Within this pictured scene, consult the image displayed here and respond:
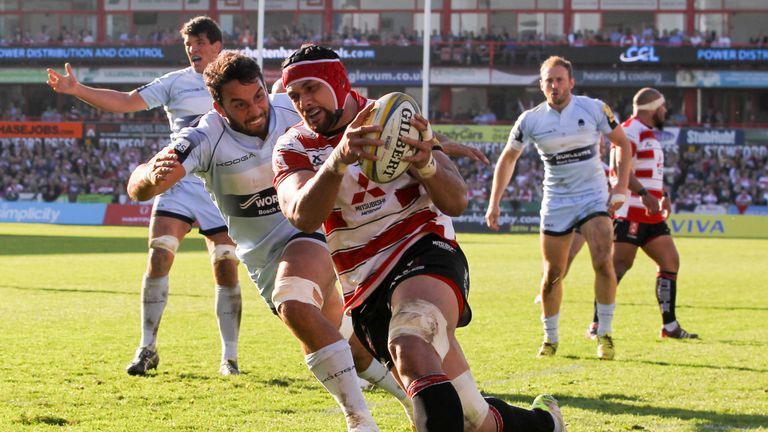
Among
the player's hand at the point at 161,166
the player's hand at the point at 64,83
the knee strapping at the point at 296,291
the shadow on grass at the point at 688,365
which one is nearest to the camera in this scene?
the knee strapping at the point at 296,291

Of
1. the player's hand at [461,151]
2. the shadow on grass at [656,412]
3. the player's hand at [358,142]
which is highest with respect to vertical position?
the player's hand at [358,142]

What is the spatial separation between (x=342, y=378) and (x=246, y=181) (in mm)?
1588

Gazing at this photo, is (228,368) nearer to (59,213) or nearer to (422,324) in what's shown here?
(422,324)

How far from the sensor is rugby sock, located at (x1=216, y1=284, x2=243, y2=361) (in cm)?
827

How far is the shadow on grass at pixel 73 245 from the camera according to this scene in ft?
80.3

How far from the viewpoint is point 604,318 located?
9430 millimetres

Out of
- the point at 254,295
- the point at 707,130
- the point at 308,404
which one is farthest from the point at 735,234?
the point at 308,404

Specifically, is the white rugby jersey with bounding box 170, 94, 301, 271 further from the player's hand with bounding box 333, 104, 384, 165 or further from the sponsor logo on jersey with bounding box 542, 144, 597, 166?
the sponsor logo on jersey with bounding box 542, 144, 597, 166

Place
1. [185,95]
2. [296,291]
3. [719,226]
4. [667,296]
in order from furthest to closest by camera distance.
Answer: [719,226] < [667,296] < [185,95] < [296,291]

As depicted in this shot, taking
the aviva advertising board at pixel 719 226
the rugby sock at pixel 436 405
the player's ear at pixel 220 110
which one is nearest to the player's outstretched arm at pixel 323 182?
the rugby sock at pixel 436 405

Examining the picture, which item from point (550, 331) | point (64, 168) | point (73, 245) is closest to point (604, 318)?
point (550, 331)

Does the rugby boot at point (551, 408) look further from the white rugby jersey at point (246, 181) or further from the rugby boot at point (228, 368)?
the rugby boot at point (228, 368)

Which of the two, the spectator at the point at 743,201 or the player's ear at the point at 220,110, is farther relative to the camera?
the spectator at the point at 743,201

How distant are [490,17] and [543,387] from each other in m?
48.5
